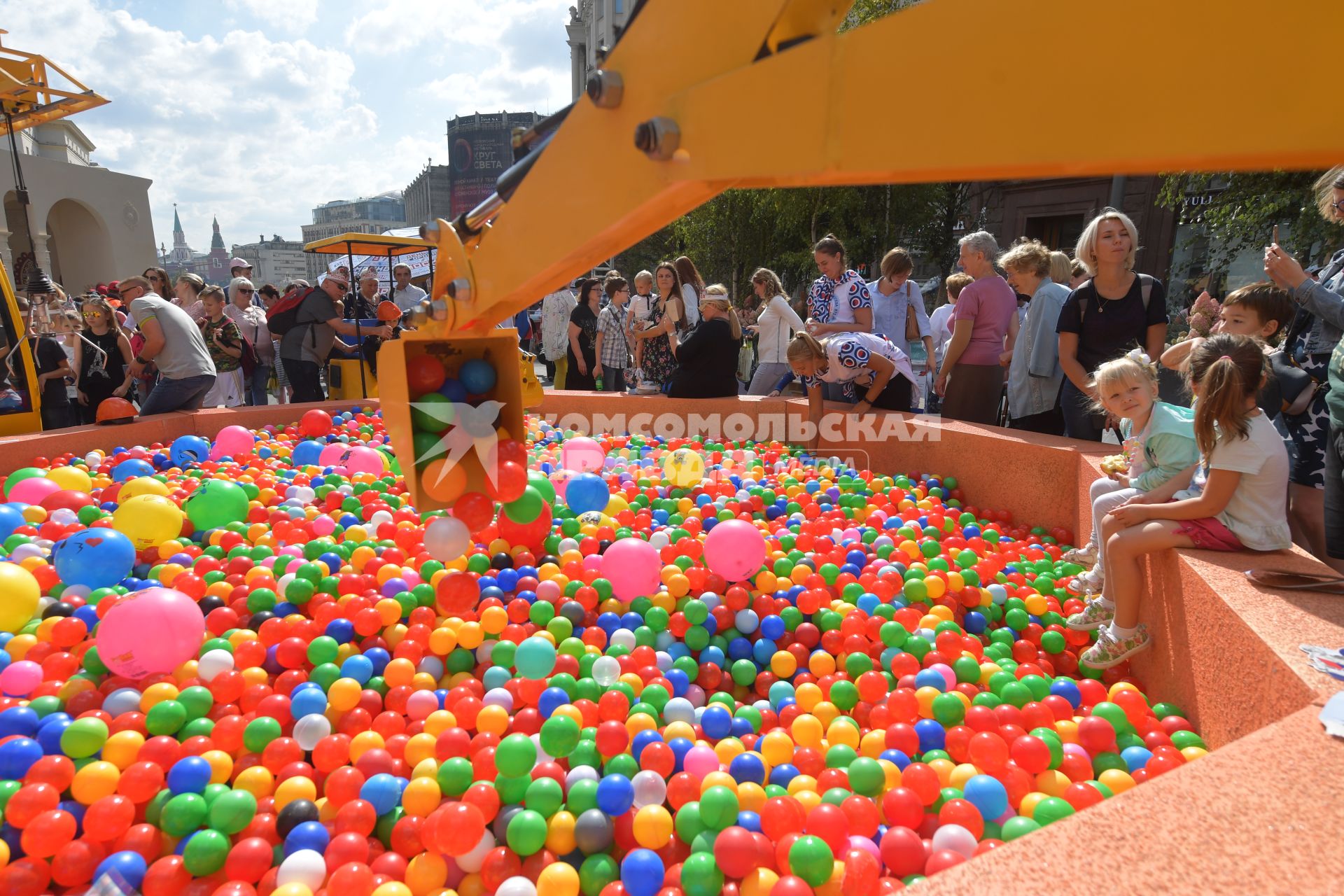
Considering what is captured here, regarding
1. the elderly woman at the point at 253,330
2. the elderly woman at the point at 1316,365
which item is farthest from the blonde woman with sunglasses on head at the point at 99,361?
the elderly woman at the point at 1316,365

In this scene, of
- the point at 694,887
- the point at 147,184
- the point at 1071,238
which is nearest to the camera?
the point at 694,887

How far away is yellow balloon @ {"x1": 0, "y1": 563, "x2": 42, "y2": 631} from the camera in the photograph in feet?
10.3

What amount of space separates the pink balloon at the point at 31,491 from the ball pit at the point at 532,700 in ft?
0.06

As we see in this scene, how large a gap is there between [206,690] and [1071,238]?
63.0 feet

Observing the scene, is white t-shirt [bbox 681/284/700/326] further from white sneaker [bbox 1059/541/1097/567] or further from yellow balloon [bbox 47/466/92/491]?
yellow balloon [bbox 47/466/92/491]

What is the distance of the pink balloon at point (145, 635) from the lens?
2771 mm

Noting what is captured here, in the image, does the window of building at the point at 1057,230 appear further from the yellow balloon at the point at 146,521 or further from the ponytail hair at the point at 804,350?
the yellow balloon at the point at 146,521

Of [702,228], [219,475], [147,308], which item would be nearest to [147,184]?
[702,228]

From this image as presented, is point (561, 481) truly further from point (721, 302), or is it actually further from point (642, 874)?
point (642, 874)

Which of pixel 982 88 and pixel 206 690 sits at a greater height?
pixel 982 88

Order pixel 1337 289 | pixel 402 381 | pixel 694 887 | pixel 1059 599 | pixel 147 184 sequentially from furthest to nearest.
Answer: pixel 147 184, pixel 1059 599, pixel 1337 289, pixel 402 381, pixel 694 887

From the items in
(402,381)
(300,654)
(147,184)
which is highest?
(147,184)

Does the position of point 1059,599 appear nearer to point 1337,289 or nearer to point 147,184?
point 1337,289

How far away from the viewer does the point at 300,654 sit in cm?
313
